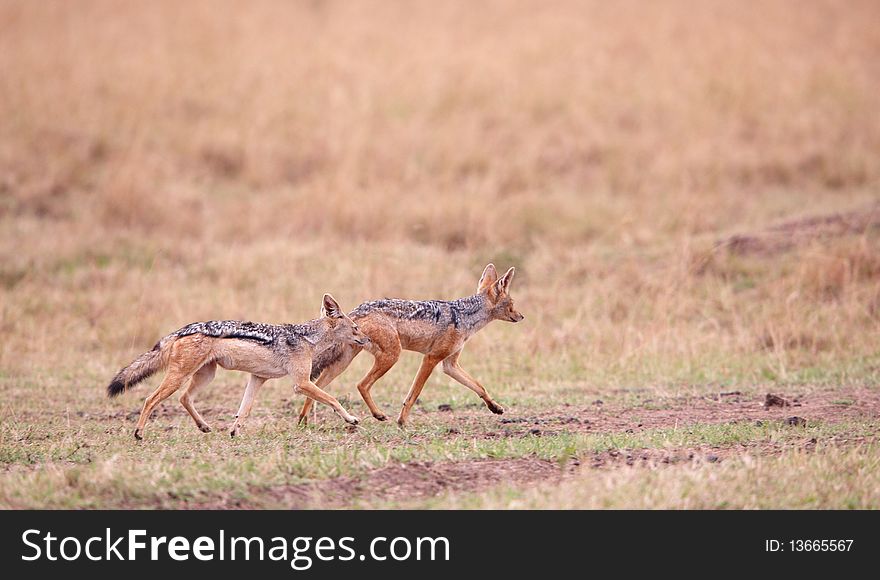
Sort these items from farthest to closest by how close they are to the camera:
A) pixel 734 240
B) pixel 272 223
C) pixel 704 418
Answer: pixel 272 223 → pixel 734 240 → pixel 704 418

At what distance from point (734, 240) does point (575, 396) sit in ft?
19.6

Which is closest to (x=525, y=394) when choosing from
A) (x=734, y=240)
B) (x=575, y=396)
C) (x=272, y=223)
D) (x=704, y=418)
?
(x=575, y=396)

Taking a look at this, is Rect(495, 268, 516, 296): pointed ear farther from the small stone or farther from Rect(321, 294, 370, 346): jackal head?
the small stone

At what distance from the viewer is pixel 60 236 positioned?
55.9 feet

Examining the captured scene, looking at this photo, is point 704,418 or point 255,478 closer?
point 255,478

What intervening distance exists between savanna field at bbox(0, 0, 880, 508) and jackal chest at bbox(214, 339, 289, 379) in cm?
52

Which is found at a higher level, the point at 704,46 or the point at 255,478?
the point at 704,46

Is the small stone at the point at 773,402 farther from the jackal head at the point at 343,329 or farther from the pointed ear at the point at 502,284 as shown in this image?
the jackal head at the point at 343,329

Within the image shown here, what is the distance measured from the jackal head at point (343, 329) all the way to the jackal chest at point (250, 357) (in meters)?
0.52

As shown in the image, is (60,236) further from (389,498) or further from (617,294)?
(389,498)

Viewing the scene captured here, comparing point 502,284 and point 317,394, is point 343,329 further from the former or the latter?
point 502,284

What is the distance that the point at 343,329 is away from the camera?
9.51 m

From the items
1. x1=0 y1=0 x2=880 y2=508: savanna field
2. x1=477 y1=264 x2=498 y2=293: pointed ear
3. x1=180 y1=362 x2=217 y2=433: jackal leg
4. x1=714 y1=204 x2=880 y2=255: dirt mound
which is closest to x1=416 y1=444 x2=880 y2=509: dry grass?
x1=0 y1=0 x2=880 y2=508: savanna field

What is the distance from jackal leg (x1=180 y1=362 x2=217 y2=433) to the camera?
9.40m
